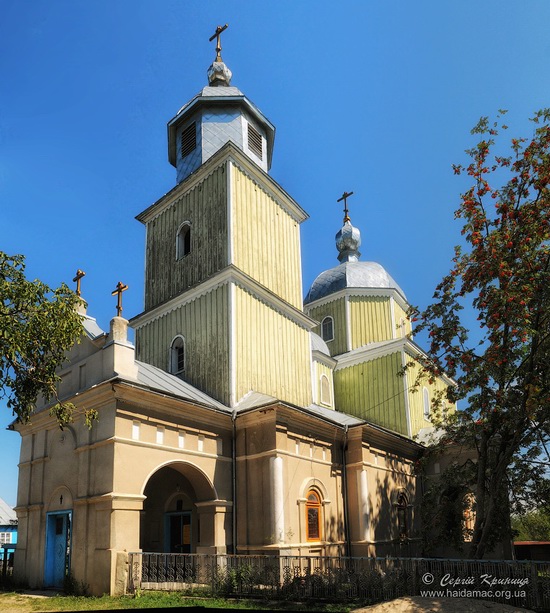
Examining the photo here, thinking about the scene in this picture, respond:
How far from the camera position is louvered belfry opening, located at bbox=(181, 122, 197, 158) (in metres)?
22.0

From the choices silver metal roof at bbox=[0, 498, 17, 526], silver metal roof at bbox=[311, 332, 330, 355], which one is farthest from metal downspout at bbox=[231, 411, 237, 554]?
silver metal roof at bbox=[0, 498, 17, 526]

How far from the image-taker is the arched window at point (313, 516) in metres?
16.5

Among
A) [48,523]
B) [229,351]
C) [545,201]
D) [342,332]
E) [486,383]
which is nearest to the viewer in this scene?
[545,201]

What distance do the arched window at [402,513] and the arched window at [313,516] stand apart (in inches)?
185

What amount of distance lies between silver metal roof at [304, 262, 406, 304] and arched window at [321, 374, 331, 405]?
205 inches

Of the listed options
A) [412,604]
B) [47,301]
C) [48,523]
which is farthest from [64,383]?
[412,604]

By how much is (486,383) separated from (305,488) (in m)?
5.94

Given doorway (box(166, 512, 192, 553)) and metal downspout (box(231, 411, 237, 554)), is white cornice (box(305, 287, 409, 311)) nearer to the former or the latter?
metal downspout (box(231, 411, 237, 554))

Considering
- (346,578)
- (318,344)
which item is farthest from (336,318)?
(346,578)

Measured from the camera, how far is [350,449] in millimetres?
18906

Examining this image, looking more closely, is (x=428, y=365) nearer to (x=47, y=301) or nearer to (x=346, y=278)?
(x=47, y=301)

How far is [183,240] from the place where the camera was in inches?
836

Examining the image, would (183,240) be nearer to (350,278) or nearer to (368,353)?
(368,353)

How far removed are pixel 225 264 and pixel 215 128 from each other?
5903 mm
